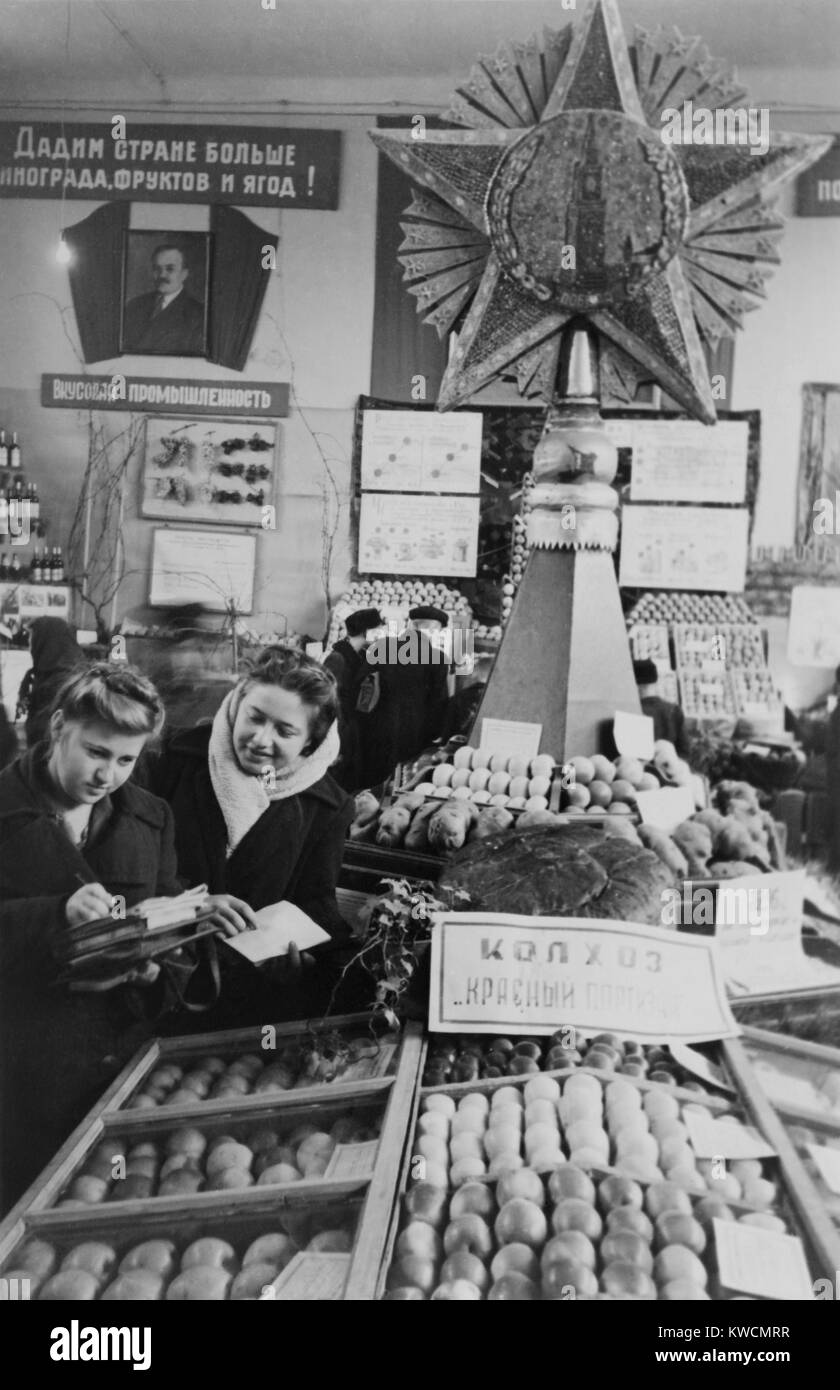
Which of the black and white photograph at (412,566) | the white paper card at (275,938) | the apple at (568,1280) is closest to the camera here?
the apple at (568,1280)

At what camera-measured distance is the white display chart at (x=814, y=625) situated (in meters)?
2.03

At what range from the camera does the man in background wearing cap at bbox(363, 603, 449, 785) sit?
2.08 meters

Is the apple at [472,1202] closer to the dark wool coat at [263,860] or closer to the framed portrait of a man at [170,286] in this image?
the dark wool coat at [263,860]

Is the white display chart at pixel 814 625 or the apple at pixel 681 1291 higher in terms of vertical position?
the white display chart at pixel 814 625

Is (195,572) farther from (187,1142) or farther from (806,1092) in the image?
(806,1092)

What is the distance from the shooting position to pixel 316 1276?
1.73 meters

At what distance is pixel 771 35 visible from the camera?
1974 mm

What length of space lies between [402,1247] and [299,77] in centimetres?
201

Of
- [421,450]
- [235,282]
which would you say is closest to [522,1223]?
[421,450]

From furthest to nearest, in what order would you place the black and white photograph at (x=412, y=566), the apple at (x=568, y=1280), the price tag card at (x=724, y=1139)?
the black and white photograph at (x=412, y=566), the price tag card at (x=724, y=1139), the apple at (x=568, y=1280)

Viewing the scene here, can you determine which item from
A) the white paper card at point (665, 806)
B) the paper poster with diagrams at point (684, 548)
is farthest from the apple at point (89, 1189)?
the paper poster with diagrams at point (684, 548)

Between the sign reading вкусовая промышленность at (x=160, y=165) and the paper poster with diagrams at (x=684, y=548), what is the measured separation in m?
0.83

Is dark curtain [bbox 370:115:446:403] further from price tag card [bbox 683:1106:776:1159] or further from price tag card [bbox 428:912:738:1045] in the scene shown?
price tag card [bbox 683:1106:776:1159]

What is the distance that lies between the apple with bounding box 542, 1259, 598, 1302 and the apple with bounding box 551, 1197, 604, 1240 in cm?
5
